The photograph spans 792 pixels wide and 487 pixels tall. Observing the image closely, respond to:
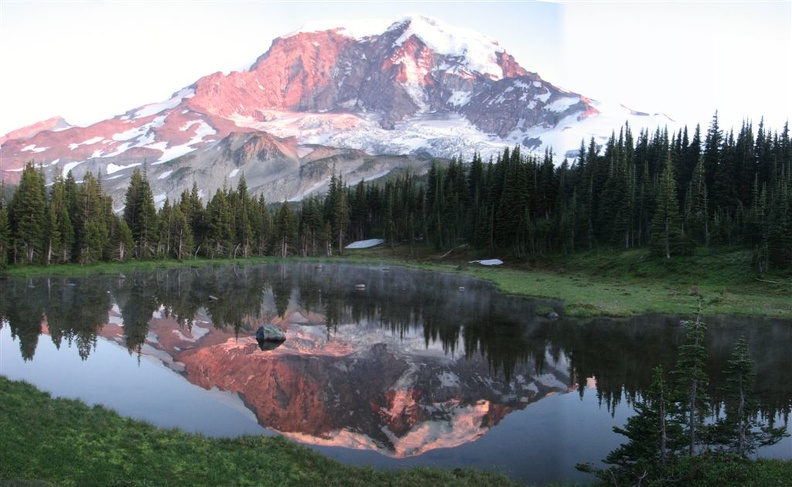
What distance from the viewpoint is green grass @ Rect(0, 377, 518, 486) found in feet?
33.6

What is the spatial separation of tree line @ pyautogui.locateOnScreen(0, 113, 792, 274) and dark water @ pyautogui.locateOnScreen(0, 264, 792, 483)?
25.4 meters

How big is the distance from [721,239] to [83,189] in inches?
3305

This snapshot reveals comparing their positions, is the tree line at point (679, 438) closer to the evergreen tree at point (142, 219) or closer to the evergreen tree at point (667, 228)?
the evergreen tree at point (667, 228)

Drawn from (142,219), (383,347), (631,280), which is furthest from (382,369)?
(142,219)

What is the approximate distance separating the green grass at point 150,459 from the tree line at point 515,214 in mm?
48941

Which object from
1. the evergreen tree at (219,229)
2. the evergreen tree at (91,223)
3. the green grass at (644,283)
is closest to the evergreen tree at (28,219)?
the evergreen tree at (91,223)

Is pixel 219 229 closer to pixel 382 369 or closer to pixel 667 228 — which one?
pixel 667 228

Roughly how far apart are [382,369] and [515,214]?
6229 cm

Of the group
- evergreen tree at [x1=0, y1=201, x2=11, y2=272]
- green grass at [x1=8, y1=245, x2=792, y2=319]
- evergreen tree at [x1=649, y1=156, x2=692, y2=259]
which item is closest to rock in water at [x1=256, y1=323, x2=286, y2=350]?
green grass at [x1=8, y1=245, x2=792, y2=319]

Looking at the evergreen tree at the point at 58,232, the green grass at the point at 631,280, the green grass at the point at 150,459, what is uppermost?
the evergreen tree at the point at 58,232

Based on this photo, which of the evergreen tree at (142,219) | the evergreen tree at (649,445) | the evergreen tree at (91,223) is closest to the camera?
the evergreen tree at (649,445)

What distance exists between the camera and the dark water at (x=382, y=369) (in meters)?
15.0

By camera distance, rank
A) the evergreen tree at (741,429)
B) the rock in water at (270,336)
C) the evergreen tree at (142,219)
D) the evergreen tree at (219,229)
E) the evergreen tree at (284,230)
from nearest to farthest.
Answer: the evergreen tree at (741,429)
the rock in water at (270,336)
the evergreen tree at (142,219)
the evergreen tree at (219,229)
the evergreen tree at (284,230)

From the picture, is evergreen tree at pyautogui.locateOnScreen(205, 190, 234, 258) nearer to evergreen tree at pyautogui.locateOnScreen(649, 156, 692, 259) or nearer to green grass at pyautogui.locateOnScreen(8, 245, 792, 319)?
green grass at pyautogui.locateOnScreen(8, 245, 792, 319)
